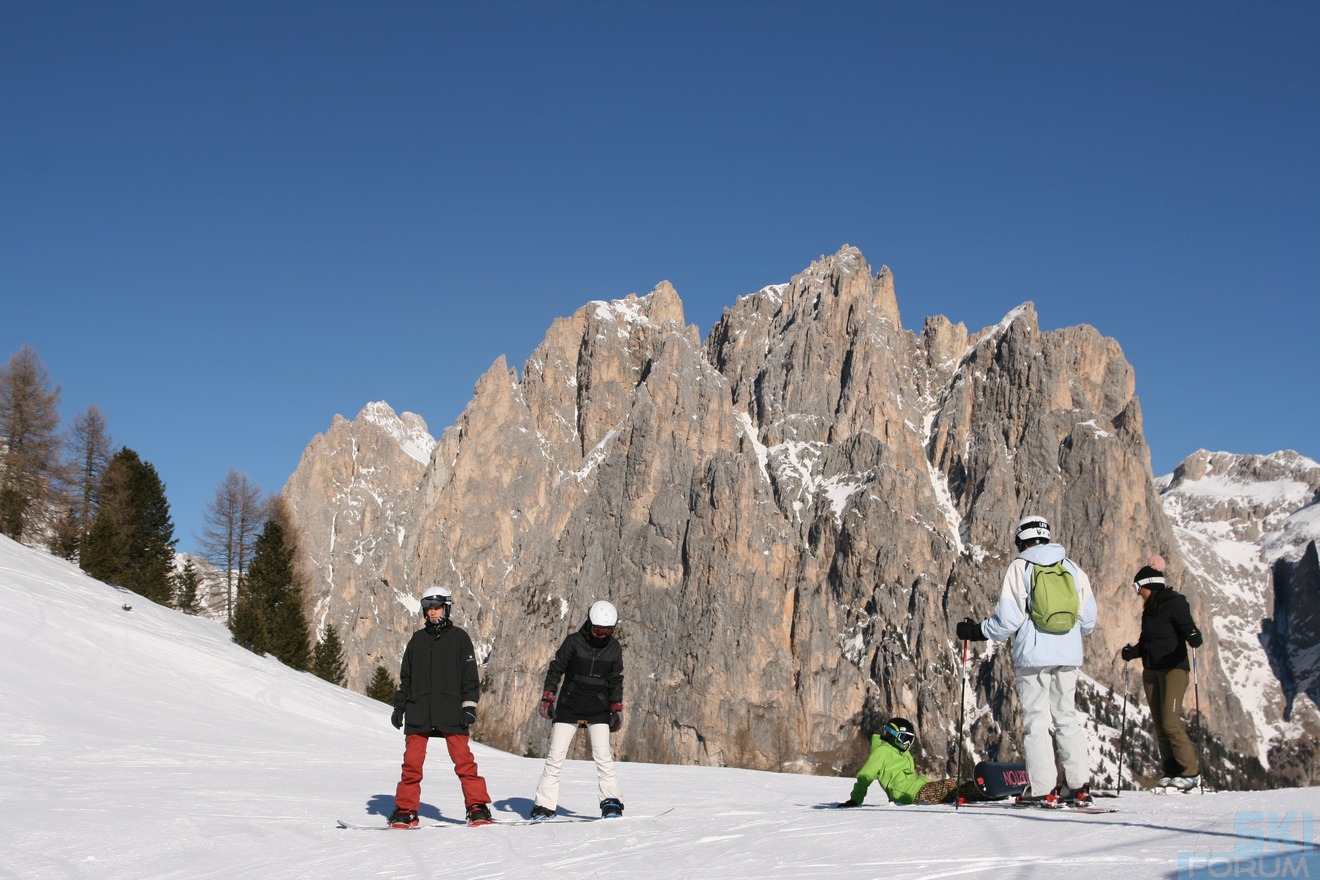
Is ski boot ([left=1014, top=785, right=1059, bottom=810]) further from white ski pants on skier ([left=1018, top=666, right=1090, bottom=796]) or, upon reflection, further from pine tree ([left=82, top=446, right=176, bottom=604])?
pine tree ([left=82, top=446, right=176, bottom=604])

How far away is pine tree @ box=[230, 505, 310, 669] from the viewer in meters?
41.6

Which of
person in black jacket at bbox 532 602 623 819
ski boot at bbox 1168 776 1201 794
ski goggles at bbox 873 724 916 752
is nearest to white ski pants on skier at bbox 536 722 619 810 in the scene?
person in black jacket at bbox 532 602 623 819

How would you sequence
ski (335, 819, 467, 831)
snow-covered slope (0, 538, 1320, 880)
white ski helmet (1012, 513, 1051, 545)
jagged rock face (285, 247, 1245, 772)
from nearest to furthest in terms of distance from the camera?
1. snow-covered slope (0, 538, 1320, 880)
2. white ski helmet (1012, 513, 1051, 545)
3. ski (335, 819, 467, 831)
4. jagged rock face (285, 247, 1245, 772)

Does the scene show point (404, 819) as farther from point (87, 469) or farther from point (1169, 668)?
point (87, 469)

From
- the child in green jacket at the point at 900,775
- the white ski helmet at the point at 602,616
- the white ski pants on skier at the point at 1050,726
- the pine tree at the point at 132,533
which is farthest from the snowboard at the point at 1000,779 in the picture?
the pine tree at the point at 132,533

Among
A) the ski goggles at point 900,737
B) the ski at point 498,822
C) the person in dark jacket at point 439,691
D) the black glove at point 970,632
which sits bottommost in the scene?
the ski at point 498,822

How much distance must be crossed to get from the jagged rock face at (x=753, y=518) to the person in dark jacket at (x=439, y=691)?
112002 mm

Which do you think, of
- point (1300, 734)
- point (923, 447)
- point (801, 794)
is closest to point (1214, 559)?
point (1300, 734)

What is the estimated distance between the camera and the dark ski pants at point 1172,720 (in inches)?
A: 418

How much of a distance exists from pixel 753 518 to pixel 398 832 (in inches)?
Result: 5149

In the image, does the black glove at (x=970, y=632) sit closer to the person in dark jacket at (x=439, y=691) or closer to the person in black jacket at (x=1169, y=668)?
the person in black jacket at (x=1169, y=668)

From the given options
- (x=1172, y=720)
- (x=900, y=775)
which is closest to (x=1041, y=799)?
(x=900, y=775)

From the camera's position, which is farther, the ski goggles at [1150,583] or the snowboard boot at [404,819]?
the ski goggles at [1150,583]

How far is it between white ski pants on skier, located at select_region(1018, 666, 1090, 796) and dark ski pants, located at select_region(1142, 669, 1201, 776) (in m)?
2.61
